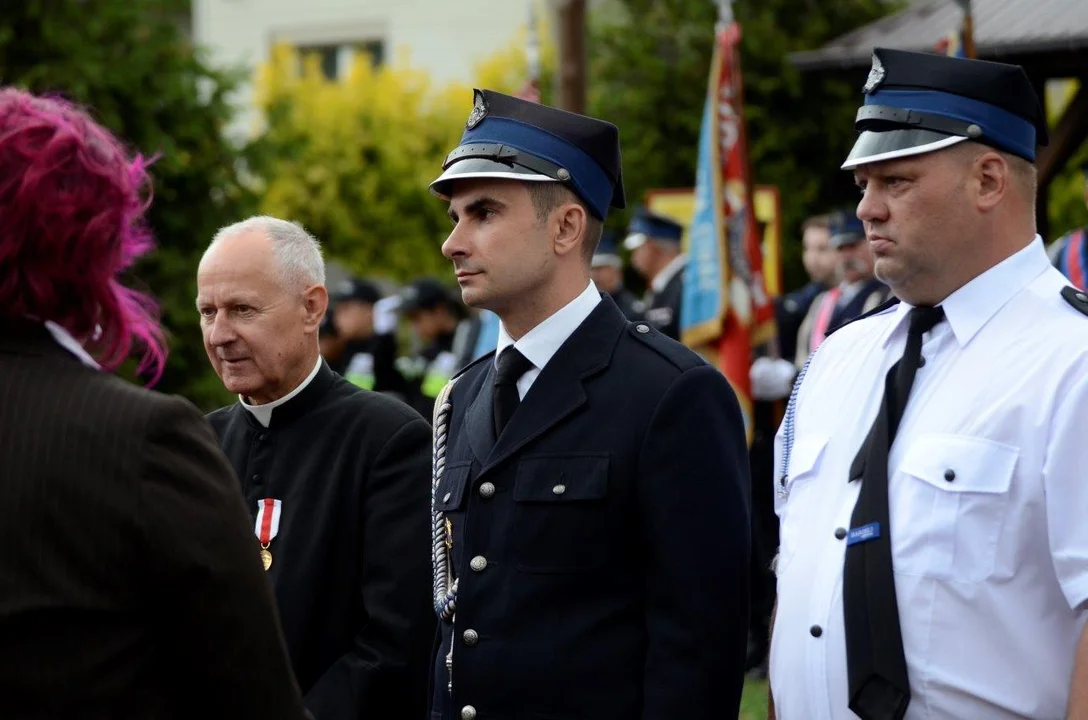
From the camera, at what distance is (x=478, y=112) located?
144 inches

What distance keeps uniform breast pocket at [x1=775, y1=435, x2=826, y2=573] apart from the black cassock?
964 millimetres

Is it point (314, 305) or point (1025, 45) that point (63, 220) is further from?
point (1025, 45)

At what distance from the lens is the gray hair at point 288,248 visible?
13.4 feet

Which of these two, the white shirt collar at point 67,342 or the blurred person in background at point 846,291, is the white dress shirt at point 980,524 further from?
the blurred person in background at point 846,291

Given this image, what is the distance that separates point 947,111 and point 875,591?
3.17 feet

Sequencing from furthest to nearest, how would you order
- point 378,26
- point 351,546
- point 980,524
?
point 378,26 → point 351,546 → point 980,524

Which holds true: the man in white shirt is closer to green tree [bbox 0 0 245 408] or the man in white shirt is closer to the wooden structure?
the wooden structure

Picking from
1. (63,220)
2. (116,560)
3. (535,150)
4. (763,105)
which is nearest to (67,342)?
(63,220)

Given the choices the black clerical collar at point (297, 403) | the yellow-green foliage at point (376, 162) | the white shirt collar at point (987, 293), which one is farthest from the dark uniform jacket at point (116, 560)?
the yellow-green foliage at point (376, 162)

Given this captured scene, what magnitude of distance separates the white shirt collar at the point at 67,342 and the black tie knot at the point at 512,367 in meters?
1.40

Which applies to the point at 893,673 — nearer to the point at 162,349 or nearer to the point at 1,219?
the point at 162,349

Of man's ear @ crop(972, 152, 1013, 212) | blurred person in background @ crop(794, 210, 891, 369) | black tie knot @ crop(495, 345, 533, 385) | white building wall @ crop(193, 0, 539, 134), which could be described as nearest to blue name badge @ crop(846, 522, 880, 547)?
man's ear @ crop(972, 152, 1013, 212)

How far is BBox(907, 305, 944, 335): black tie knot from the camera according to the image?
3164mm

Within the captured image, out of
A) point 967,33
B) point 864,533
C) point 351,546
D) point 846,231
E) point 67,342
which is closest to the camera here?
point 67,342
